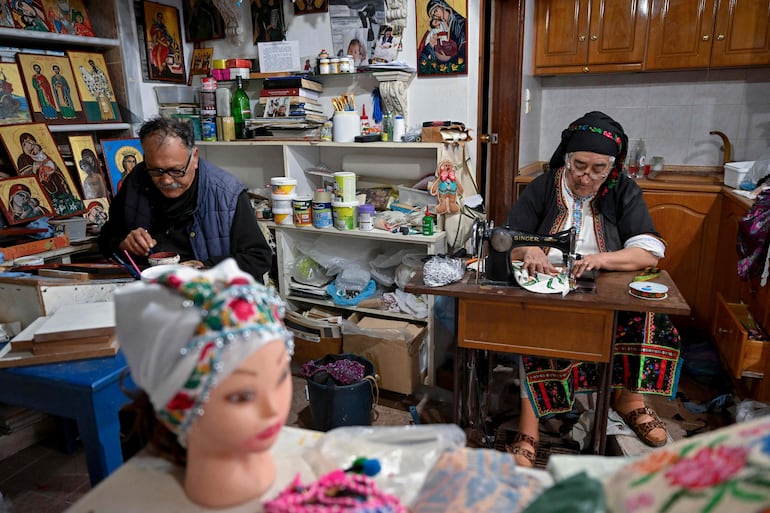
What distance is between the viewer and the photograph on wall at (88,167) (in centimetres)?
296

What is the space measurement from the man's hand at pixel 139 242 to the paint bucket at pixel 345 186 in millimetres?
1085

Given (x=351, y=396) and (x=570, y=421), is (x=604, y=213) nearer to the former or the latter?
(x=570, y=421)

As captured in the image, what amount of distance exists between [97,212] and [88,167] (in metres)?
→ 0.25

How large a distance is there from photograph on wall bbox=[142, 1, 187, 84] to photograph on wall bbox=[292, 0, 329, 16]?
32.7 inches

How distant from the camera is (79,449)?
97.3 inches

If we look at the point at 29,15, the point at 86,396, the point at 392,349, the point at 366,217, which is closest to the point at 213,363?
the point at 86,396

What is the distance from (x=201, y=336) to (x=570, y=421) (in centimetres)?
220

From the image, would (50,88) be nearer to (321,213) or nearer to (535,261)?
(321,213)

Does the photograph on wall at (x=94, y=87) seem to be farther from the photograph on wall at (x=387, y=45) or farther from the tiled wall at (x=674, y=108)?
the tiled wall at (x=674, y=108)

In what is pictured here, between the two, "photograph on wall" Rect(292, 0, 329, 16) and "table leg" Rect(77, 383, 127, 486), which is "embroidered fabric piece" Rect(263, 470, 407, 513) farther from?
"photograph on wall" Rect(292, 0, 329, 16)

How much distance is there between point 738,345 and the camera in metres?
2.49

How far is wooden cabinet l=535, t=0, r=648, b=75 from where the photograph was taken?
364 centimetres

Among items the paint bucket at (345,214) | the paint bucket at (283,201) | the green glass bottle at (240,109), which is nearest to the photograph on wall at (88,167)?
the green glass bottle at (240,109)

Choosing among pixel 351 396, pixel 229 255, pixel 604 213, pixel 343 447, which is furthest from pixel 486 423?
pixel 343 447
